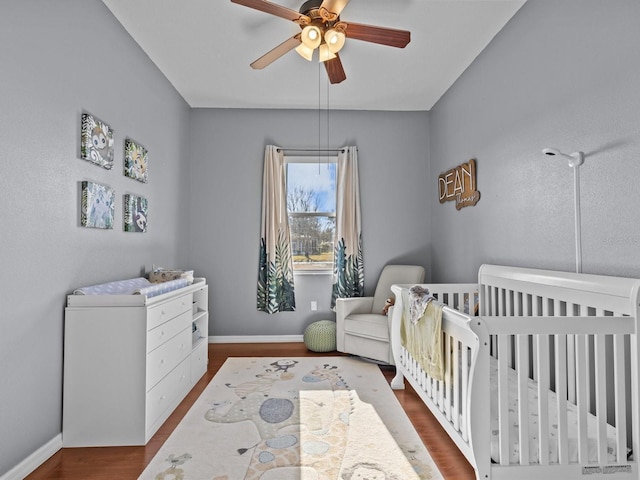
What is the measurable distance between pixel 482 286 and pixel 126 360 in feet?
7.99

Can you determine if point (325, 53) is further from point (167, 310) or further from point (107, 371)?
point (107, 371)

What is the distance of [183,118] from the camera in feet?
12.5

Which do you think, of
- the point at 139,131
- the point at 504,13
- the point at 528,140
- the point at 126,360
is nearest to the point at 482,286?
the point at 528,140

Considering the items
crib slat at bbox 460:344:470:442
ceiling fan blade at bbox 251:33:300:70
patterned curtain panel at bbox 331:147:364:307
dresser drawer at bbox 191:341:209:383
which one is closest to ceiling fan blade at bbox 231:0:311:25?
ceiling fan blade at bbox 251:33:300:70

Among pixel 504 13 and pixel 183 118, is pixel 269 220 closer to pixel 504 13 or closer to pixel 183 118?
pixel 183 118

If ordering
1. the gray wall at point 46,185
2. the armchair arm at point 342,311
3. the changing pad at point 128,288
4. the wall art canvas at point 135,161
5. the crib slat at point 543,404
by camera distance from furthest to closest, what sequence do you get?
the armchair arm at point 342,311, the wall art canvas at point 135,161, the changing pad at point 128,288, the gray wall at point 46,185, the crib slat at point 543,404

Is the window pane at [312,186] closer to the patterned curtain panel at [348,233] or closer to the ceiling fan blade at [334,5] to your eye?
the patterned curtain panel at [348,233]

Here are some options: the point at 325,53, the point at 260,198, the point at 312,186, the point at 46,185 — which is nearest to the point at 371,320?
the point at 312,186

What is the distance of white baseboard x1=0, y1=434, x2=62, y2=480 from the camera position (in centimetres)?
161

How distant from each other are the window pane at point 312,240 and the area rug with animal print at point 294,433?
142cm

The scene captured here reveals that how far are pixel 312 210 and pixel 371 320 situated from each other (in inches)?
59.3

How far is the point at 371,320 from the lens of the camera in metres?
3.28

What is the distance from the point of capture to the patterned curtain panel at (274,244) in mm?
3914

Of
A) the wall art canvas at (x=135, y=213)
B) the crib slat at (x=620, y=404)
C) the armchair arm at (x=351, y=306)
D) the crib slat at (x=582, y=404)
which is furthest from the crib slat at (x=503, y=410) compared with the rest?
the wall art canvas at (x=135, y=213)
